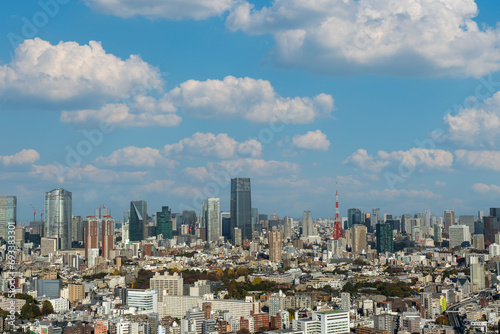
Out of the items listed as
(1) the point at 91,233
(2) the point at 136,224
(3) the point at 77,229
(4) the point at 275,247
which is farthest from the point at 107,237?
(3) the point at 77,229

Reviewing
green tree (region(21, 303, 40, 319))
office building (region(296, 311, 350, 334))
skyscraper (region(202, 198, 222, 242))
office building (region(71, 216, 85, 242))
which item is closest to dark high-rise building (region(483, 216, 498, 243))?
skyscraper (region(202, 198, 222, 242))

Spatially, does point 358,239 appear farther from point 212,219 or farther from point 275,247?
point 212,219

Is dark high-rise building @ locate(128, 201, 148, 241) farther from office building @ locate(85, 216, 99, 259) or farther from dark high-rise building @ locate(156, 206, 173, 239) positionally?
office building @ locate(85, 216, 99, 259)

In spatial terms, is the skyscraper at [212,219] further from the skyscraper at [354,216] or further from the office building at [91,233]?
the office building at [91,233]

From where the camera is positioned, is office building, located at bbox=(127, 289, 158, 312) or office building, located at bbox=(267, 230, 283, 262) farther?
office building, located at bbox=(267, 230, 283, 262)

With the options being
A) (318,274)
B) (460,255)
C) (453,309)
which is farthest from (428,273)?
(453,309)

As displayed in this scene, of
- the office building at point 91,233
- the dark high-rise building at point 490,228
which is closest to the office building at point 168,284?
the office building at point 91,233

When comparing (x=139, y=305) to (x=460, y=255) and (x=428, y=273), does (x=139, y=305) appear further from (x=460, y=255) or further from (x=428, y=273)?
(x=460, y=255)
